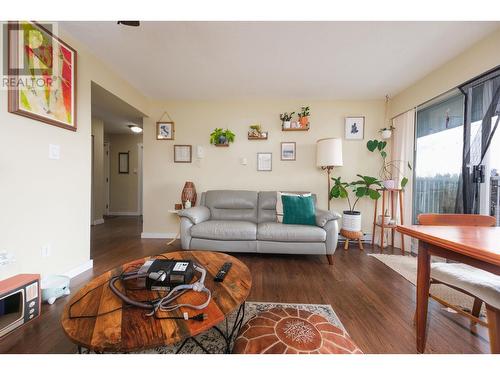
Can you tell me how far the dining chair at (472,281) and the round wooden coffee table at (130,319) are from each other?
1072mm

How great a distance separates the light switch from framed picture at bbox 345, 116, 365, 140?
11.8 ft

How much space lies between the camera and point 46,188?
158cm

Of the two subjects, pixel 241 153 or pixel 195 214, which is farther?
pixel 241 153

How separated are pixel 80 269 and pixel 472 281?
300 centimetres

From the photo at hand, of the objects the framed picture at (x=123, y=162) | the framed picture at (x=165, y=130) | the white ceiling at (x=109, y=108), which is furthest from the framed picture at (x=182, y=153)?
the framed picture at (x=123, y=162)

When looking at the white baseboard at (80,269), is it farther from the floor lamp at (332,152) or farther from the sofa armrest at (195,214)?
the floor lamp at (332,152)

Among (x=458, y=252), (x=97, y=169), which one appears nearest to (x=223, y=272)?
(x=458, y=252)

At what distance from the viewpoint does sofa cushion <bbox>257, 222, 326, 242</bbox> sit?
83.8 inches

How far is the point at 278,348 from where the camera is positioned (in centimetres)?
65

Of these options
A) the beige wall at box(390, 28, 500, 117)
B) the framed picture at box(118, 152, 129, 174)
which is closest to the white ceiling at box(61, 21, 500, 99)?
the beige wall at box(390, 28, 500, 117)

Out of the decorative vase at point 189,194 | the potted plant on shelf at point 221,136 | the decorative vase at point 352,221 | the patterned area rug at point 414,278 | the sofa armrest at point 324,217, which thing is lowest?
the patterned area rug at point 414,278

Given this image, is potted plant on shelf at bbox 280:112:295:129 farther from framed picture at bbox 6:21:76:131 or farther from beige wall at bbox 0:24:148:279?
framed picture at bbox 6:21:76:131

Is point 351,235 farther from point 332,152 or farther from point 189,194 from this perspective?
point 189,194

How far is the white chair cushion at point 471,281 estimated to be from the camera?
0.82 meters
